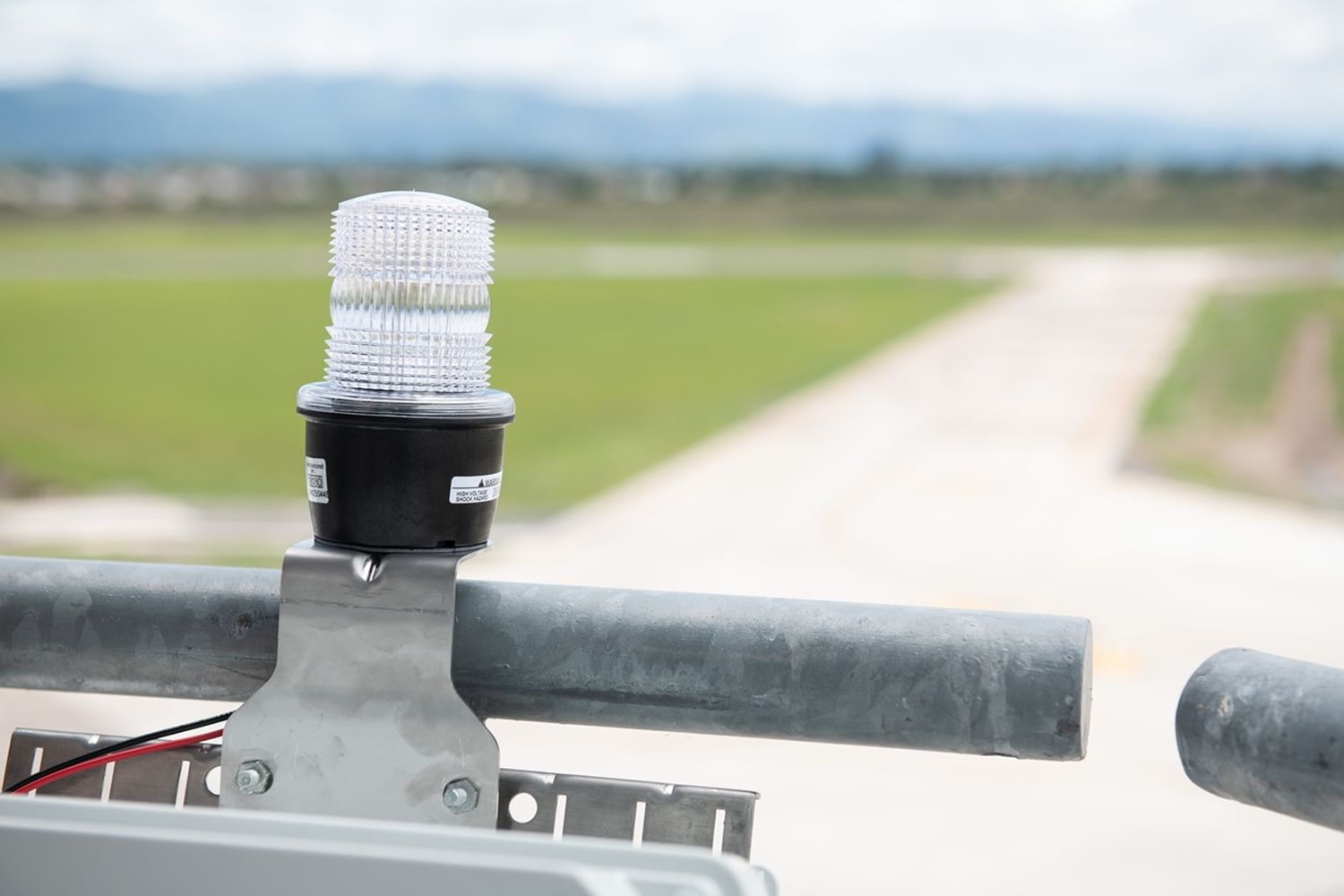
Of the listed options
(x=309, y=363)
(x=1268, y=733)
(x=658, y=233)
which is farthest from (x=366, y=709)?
(x=658, y=233)

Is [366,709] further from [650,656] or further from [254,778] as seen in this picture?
[650,656]

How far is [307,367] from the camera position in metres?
16.8

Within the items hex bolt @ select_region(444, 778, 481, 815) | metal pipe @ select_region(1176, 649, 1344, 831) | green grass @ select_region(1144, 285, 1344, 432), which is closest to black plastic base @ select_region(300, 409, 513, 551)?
hex bolt @ select_region(444, 778, 481, 815)

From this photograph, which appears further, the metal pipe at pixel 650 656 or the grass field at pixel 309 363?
the grass field at pixel 309 363

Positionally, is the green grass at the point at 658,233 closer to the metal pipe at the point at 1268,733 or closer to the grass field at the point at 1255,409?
the grass field at the point at 1255,409

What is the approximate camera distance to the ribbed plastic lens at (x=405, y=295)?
1.26m

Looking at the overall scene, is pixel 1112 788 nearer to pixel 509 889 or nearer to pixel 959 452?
pixel 509 889

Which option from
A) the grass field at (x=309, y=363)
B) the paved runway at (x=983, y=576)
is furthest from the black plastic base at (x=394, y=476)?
the grass field at (x=309, y=363)

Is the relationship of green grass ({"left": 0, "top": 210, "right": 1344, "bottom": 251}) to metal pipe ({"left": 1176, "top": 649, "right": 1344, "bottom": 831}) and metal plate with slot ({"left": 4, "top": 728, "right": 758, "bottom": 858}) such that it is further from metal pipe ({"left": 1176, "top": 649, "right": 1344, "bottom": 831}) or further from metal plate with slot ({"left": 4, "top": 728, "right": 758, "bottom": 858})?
metal pipe ({"left": 1176, "top": 649, "right": 1344, "bottom": 831})

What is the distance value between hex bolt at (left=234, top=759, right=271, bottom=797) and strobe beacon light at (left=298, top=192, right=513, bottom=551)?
182 millimetres

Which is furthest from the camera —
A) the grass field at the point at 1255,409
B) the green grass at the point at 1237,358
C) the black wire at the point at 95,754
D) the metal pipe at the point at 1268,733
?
the green grass at the point at 1237,358

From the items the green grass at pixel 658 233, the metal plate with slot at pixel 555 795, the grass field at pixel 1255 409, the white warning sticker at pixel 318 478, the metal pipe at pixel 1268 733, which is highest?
the green grass at pixel 658 233

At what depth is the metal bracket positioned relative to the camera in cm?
114

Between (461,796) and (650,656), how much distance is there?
0.18 metres
